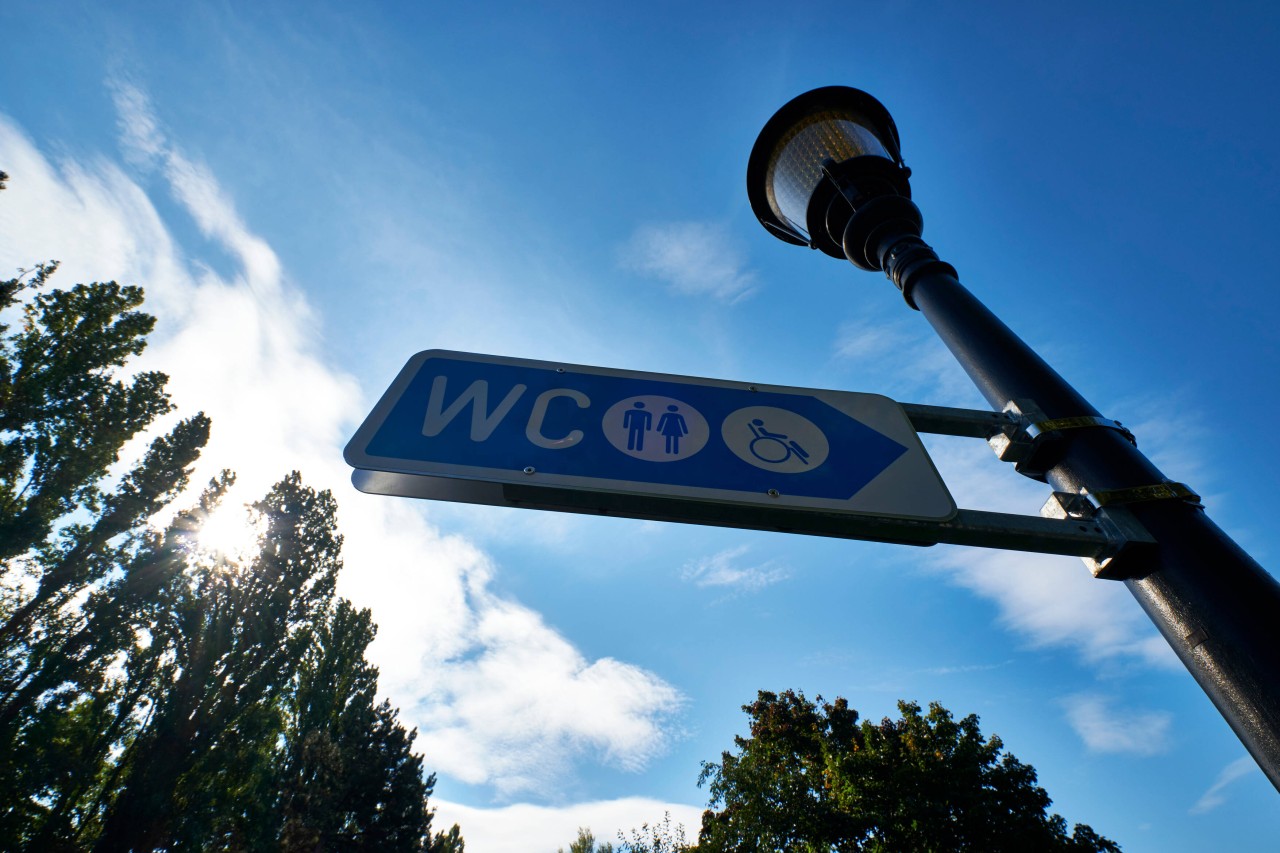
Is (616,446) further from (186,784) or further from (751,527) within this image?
(186,784)

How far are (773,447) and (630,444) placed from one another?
385 millimetres

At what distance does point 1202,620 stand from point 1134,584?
182 mm

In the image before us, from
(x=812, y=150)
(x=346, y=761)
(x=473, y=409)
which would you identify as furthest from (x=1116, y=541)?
(x=346, y=761)

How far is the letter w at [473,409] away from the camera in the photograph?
140 centimetres

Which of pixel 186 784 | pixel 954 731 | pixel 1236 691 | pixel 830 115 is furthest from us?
pixel 954 731

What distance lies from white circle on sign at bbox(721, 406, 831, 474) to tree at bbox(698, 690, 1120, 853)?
15651 millimetres

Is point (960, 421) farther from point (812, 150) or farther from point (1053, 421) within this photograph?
point (812, 150)

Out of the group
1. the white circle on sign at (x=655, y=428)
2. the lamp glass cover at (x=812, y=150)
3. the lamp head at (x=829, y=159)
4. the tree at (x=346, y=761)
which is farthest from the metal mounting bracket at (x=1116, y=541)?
the tree at (x=346, y=761)

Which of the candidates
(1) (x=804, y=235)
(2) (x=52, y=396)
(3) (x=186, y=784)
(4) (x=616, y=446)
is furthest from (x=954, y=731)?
(2) (x=52, y=396)

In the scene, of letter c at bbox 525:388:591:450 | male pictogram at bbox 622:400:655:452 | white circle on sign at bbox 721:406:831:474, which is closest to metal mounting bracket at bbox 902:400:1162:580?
white circle on sign at bbox 721:406:831:474

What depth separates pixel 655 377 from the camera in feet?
5.41

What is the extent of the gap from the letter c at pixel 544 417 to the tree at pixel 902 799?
15948 mm

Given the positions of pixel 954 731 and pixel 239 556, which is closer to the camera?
pixel 954 731

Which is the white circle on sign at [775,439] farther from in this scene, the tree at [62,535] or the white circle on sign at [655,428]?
the tree at [62,535]
